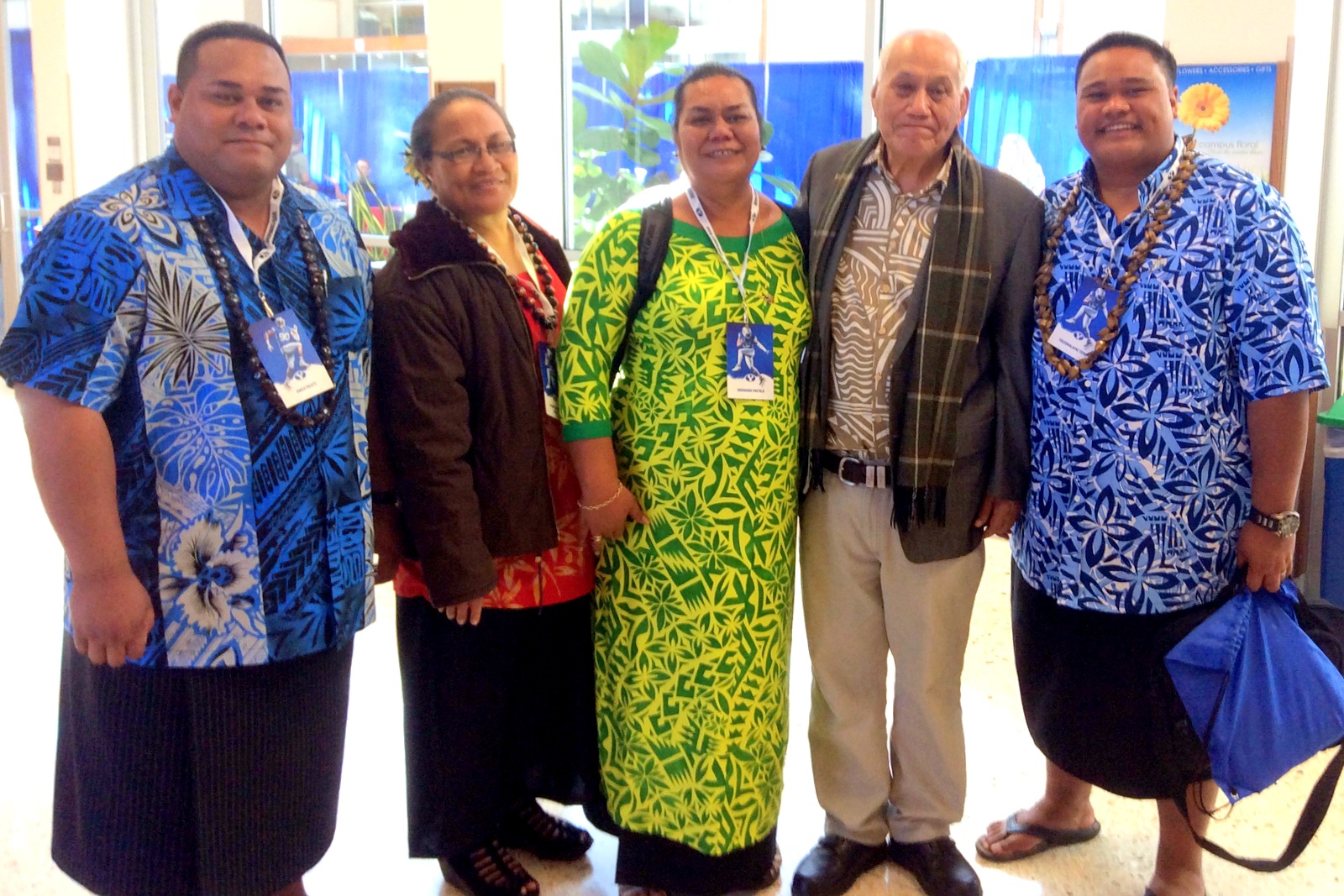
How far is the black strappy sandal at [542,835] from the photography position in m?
2.38

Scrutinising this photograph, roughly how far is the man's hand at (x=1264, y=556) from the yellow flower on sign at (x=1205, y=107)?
7.42ft

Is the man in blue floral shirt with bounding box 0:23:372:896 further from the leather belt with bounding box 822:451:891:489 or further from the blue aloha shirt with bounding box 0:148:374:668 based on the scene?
the leather belt with bounding box 822:451:891:489

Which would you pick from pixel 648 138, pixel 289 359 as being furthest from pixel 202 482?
pixel 648 138

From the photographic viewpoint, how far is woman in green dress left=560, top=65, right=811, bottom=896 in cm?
199

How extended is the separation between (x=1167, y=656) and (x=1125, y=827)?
2.52 feet

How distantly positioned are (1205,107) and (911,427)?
2.46 metres

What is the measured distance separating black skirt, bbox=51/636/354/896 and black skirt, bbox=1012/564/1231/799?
1376 millimetres

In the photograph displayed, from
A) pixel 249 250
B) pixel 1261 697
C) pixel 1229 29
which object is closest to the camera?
pixel 249 250

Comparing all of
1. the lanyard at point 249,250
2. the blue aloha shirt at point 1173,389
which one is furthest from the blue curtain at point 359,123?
the blue aloha shirt at point 1173,389

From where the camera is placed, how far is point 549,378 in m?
2.08

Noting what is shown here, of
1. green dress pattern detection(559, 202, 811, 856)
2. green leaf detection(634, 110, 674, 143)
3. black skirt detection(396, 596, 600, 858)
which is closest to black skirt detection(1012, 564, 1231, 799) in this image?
green dress pattern detection(559, 202, 811, 856)

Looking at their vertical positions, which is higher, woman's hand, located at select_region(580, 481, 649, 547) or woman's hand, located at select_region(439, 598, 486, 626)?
woman's hand, located at select_region(580, 481, 649, 547)

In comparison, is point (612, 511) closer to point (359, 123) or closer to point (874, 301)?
point (874, 301)

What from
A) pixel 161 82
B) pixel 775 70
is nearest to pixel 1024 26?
pixel 775 70
